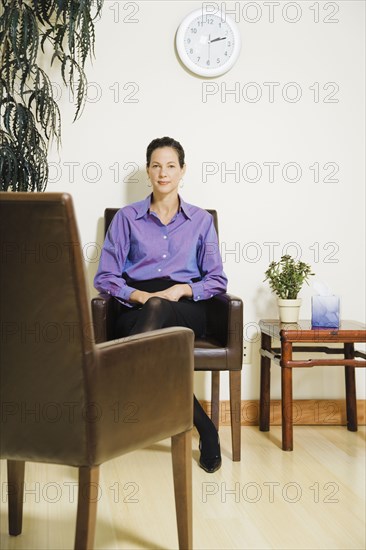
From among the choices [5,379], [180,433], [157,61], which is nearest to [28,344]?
[5,379]

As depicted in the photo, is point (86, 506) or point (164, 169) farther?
point (164, 169)

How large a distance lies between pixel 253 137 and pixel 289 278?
2.43ft

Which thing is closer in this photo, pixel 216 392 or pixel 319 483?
pixel 319 483

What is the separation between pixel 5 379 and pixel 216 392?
1.82 metres

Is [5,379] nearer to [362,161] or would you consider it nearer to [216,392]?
[216,392]

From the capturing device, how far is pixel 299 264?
3385 millimetres

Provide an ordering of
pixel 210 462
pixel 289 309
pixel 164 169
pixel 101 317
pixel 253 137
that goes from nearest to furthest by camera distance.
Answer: pixel 210 462, pixel 101 317, pixel 164 169, pixel 289 309, pixel 253 137

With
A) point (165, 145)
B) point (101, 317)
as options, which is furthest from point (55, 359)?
point (165, 145)

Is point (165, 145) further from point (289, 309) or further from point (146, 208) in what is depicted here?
point (289, 309)

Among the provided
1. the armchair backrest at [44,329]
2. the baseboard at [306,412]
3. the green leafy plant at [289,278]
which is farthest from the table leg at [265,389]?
the armchair backrest at [44,329]

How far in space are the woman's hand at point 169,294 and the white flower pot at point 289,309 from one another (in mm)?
470

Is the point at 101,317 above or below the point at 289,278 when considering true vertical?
below

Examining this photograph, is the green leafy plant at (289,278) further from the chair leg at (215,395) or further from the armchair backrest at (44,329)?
the armchair backrest at (44,329)

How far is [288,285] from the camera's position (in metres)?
3.34
